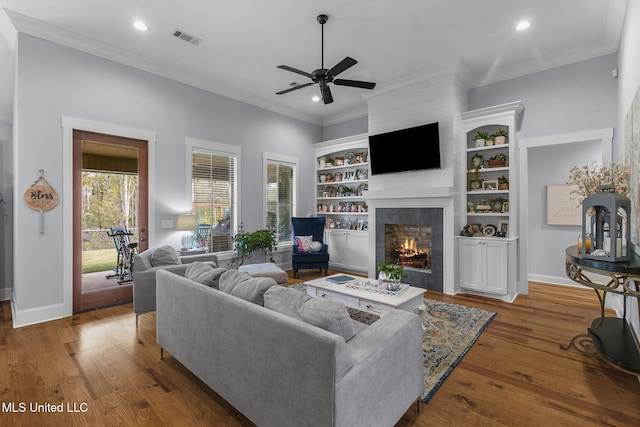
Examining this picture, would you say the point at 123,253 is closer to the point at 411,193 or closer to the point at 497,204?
the point at 411,193

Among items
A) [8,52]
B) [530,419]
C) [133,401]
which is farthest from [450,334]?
[8,52]

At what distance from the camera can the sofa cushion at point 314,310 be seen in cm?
155

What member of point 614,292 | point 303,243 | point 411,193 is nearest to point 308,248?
point 303,243

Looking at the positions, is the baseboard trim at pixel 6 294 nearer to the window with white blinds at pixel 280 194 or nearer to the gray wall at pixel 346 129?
the window with white blinds at pixel 280 194

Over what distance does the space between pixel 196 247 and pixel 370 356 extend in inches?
162

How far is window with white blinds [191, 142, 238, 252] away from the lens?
505 centimetres

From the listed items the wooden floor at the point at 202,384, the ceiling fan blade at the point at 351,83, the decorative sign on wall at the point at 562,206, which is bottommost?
the wooden floor at the point at 202,384

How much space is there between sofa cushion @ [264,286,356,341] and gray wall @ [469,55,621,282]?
4.32m

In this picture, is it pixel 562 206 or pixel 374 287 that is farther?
pixel 562 206

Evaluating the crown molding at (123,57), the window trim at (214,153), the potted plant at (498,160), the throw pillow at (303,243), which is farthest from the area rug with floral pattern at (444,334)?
the crown molding at (123,57)

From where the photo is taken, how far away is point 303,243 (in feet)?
19.7

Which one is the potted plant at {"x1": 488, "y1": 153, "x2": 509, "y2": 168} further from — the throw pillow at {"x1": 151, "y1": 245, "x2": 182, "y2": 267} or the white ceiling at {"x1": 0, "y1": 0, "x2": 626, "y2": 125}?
the throw pillow at {"x1": 151, "y1": 245, "x2": 182, "y2": 267}

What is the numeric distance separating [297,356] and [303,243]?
180 inches

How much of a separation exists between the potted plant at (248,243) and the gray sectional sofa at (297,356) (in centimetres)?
309
